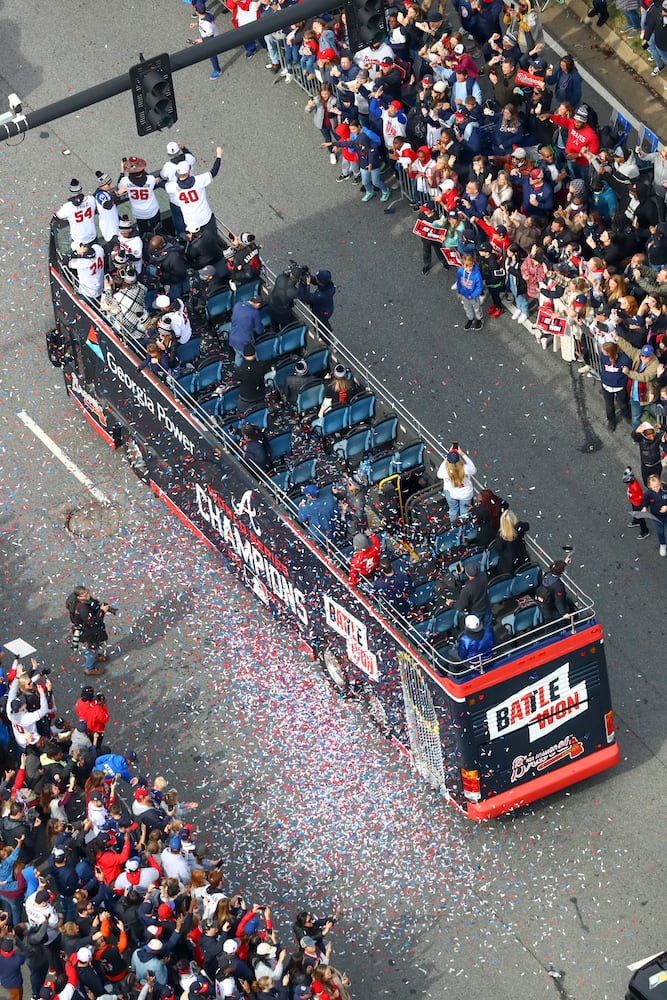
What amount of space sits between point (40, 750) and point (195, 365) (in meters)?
5.50

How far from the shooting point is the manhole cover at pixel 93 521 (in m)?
28.4

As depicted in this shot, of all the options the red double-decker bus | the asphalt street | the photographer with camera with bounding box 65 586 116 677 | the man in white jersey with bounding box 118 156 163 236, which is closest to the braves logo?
the red double-decker bus

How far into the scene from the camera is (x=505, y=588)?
80.6ft

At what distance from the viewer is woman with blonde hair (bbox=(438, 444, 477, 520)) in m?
24.9

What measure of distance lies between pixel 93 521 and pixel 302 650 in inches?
142

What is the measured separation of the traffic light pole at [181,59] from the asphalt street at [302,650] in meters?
6.53

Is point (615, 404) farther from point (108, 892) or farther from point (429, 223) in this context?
point (108, 892)

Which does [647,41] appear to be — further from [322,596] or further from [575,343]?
[322,596]

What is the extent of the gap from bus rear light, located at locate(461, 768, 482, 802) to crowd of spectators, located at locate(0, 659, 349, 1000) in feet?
6.51

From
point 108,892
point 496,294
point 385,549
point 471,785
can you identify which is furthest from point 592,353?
point 108,892

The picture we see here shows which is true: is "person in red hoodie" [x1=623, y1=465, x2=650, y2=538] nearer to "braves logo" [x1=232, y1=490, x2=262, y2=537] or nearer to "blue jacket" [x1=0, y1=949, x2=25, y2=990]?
"braves logo" [x1=232, y1=490, x2=262, y2=537]

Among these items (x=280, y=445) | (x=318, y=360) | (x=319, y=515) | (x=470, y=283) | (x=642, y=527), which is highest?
(x=318, y=360)

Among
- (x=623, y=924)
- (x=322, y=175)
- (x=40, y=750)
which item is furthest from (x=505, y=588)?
(x=322, y=175)

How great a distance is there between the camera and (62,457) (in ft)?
96.4
